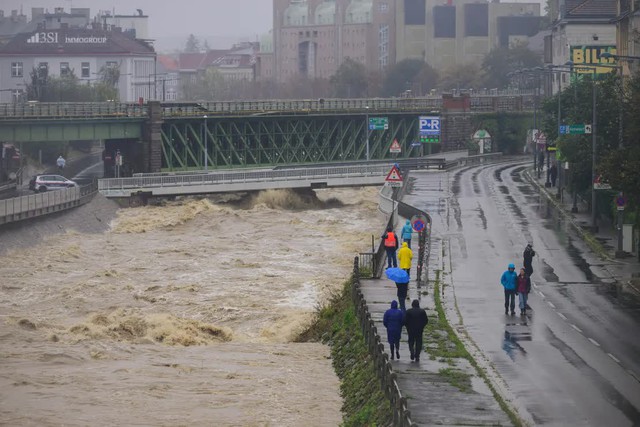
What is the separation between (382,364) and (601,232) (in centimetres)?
3300

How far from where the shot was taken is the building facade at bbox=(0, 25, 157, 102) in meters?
165

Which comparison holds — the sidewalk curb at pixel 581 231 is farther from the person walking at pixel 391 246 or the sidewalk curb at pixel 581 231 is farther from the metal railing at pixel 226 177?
the metal railing at pixel 226 177

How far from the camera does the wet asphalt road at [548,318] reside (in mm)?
28592

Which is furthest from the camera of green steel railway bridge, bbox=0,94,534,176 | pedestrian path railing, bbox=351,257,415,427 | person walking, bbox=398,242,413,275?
green steel railway bridge, bbox=0,94,534,176

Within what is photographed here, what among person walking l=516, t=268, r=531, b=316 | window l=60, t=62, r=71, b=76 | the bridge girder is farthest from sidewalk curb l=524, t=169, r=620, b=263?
window l=60, t=62, r=71, b=76

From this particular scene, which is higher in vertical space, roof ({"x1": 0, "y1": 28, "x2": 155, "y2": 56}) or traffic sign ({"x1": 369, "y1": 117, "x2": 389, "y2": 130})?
roof ({"x1": 0, "y1": 28, "x2": 155, "y2": 56})

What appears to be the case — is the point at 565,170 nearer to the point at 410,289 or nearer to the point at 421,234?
the point at 421,234

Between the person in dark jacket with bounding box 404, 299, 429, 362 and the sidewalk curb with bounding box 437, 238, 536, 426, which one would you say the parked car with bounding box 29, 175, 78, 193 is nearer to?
the sidewalk curb with bounding box 437, 238, 536, 426

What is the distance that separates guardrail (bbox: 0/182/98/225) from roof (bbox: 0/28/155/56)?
8931 centimetres

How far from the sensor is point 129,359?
38312 mm

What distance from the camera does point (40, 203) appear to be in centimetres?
7150

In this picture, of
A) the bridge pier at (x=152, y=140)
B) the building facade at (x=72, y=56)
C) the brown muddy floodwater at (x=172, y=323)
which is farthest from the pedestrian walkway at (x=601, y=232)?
the building facade at (x=72, y=56)

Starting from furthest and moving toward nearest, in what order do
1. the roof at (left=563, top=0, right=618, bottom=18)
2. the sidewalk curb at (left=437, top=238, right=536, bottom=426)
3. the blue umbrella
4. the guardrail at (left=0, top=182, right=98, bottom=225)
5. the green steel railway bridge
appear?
the roof at (left=563, top=0, right=618, bottom=18) < the green steel railway bridge < the guardrail at (left=0, top=182, right=98, bottom=225) < the blue umbrella < the sidewalk curb at (left=437, top=238, right=536, bottom=426)

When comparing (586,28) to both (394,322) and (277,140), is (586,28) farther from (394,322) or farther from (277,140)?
(394,322)
